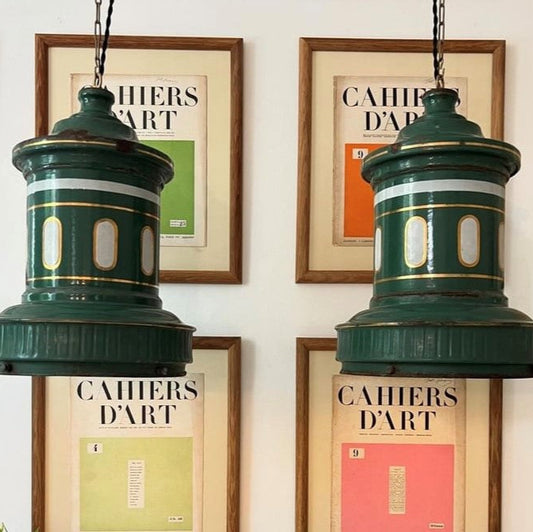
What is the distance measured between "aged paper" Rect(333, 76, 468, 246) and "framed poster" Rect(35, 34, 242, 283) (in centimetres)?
18

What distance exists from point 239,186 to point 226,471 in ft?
1.62

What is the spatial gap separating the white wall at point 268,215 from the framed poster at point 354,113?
27 millimetres

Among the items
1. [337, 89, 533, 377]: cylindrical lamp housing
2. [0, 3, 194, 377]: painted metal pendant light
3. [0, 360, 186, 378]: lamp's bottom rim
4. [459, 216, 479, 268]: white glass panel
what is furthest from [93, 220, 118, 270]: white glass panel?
[459, 216, 479, 268]: white glass panel

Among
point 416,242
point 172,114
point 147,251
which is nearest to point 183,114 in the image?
point 172,114

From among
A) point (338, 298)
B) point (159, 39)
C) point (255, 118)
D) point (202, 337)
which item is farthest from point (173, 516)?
point (159, 39)

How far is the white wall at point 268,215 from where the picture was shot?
1.24 m

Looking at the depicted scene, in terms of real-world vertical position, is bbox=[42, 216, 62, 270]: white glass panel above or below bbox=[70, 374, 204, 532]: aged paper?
above

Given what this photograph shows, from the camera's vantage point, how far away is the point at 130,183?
897mm

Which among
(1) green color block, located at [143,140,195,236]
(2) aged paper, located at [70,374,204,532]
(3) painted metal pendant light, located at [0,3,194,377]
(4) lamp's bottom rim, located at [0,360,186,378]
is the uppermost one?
(1) green color block, located at [143,140,195,236]

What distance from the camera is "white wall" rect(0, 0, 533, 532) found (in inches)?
48.8

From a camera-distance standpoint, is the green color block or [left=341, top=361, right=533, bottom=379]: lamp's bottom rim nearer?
[left=341, top=361, right=533, bottom=379]: lamp's bottom rim

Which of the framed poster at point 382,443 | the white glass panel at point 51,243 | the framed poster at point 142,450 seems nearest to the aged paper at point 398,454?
the framed poster at point 382,443

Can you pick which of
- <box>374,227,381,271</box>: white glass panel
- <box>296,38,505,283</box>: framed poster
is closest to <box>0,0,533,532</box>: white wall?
<box>296,38,505,283</box>: framed poster

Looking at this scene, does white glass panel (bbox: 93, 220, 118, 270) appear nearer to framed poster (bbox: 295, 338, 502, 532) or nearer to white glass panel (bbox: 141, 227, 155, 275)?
white glass panel (bbox: 141, 227, 155, 275)
